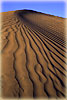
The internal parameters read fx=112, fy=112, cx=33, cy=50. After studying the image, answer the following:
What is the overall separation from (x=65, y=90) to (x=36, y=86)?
649 mm

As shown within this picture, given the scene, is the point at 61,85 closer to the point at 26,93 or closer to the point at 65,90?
the point at 65,90

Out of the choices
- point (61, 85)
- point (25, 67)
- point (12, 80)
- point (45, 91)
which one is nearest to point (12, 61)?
point (25, 67)

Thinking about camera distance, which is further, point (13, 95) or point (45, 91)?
point (45, 91)

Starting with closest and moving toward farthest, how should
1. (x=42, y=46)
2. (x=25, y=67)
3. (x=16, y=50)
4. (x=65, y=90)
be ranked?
(x=65, y=90)
(x=25, y=67)
(x=16, y=50)
(x=42, y=46)

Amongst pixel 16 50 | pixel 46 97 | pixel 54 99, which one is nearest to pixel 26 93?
pixel 46 97

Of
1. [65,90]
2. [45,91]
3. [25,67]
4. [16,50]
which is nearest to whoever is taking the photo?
[45,91]

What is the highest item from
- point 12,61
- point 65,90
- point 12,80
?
point 12,61

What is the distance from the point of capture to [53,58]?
3.38 metres

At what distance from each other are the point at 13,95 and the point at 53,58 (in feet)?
5.73

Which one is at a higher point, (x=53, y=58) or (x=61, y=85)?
(x=53, y=58)

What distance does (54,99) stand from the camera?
216 centimetres

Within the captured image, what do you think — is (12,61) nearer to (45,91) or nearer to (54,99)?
(45,91)

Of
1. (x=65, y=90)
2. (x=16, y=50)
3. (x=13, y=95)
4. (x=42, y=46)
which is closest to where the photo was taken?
(x=13, y=95)

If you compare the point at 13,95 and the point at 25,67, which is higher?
the point at 25,67
